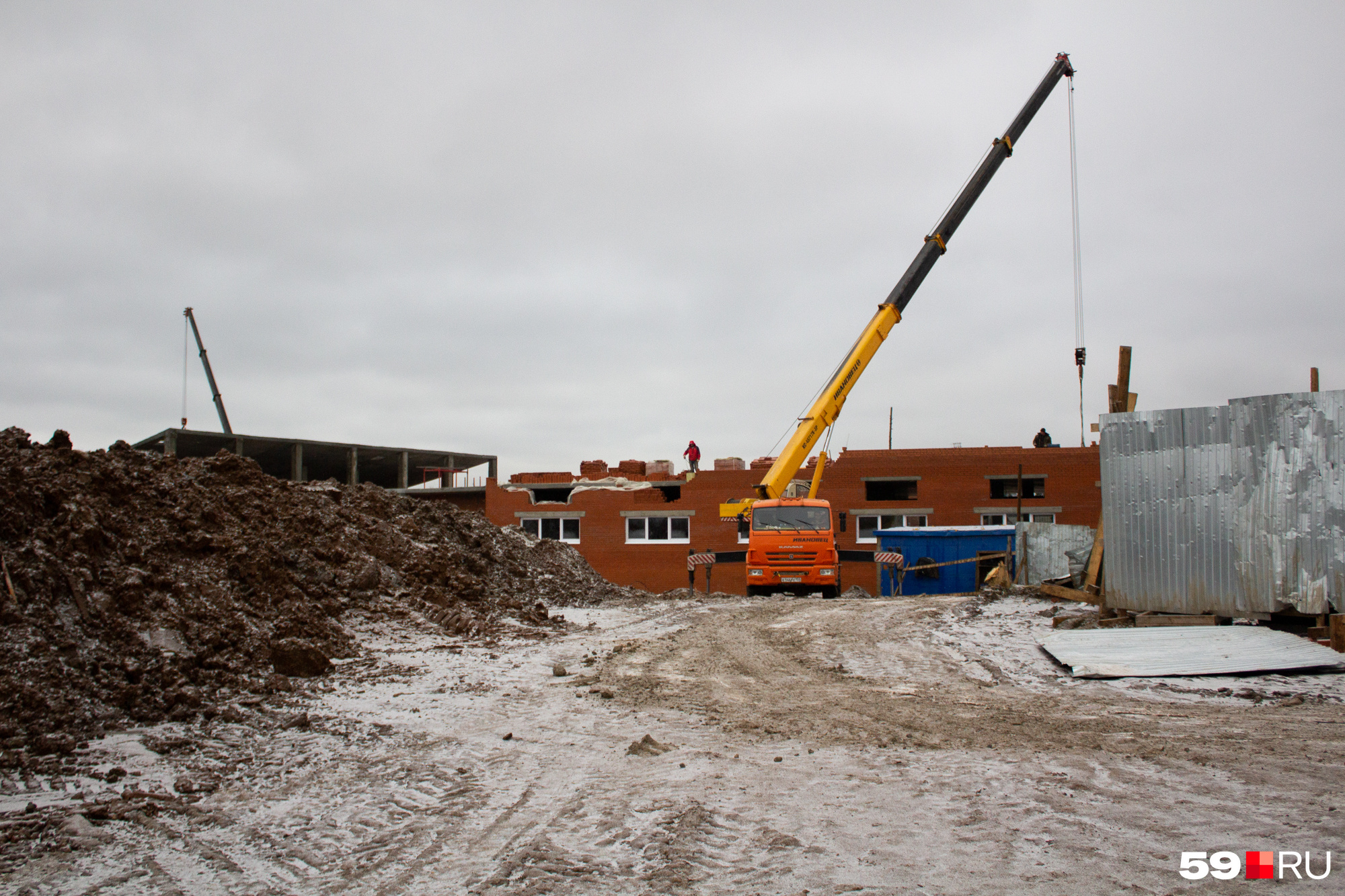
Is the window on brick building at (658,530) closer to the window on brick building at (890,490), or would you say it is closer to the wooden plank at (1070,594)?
the window on brick building at (890,490)

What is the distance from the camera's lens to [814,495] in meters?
22.4

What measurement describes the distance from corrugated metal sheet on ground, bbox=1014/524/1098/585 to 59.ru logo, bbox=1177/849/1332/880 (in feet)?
51.8

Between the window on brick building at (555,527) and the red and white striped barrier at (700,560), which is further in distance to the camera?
the window on brick building at (555,527)

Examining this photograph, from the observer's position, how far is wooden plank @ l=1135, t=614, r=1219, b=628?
34.3ft

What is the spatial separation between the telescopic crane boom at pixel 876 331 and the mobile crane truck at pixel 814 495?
0.02m

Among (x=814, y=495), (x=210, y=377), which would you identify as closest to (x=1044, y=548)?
(x=814, y=495)

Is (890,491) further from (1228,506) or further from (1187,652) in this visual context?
(1187,652)

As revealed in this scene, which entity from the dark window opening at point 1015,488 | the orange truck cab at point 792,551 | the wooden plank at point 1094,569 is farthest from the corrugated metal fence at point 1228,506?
the dark window opening at point 1015,488

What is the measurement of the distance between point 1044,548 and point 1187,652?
1045 cm

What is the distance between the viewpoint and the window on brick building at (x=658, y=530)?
33719 millimetres

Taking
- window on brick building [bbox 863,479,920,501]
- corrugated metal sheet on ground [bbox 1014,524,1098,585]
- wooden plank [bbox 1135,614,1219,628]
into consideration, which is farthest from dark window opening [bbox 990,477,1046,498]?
wooden plank [bbox 1135,614,1219,628]

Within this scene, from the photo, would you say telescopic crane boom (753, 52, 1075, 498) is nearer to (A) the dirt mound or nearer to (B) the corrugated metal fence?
(A) the dirt mound

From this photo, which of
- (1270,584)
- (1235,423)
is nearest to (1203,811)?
(1270,584)

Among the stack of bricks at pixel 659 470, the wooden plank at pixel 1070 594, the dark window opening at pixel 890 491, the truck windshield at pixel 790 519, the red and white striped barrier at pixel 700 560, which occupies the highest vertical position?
the stack of bricks at pixel 659 470
